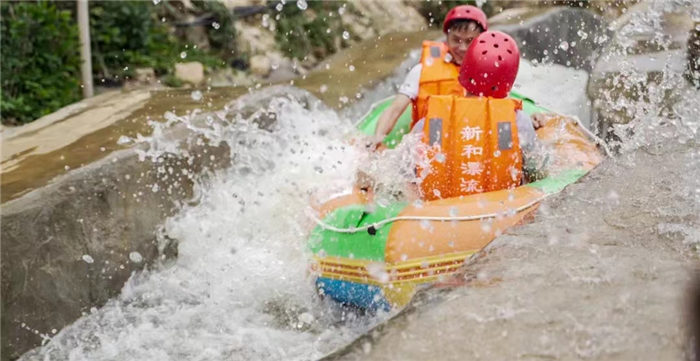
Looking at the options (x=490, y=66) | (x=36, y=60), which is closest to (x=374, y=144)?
(x=490, y=66)

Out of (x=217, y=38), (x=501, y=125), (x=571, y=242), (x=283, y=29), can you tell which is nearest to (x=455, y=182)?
(x=501, y=125)

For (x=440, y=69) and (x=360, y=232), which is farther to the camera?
(x=440, y=69)

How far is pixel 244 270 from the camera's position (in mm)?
4551

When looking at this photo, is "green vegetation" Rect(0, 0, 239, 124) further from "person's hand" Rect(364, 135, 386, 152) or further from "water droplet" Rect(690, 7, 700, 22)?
"water droplet" Rect(690, 7, 700, 22)

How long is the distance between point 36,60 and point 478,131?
14.7 feet

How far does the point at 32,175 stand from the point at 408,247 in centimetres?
201

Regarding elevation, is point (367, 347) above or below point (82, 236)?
above

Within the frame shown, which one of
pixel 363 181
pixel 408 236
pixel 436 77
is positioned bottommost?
pixel 363 181

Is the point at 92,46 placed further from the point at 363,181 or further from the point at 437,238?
the point at 437,238

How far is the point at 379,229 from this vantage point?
3811 millimetres

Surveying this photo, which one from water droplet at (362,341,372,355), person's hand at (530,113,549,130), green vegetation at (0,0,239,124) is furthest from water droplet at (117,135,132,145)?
water droplet at (362,341,372,355)

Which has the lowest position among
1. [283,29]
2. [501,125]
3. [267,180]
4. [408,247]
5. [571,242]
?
[283,29]

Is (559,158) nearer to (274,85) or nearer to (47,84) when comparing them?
(274,85)

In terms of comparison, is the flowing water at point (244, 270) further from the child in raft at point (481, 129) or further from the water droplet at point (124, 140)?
the child in raft at point (481, 129)
